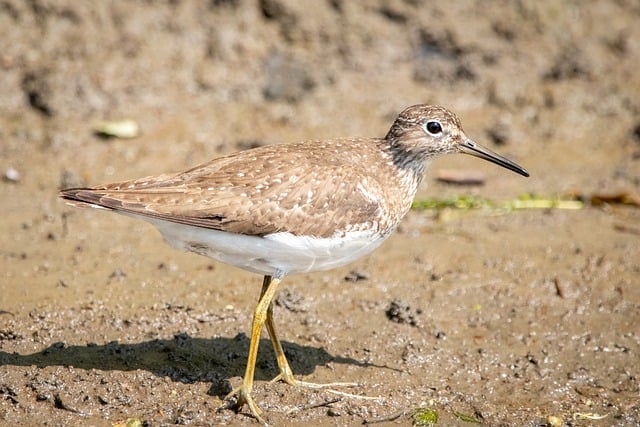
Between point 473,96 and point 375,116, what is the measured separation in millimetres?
1333

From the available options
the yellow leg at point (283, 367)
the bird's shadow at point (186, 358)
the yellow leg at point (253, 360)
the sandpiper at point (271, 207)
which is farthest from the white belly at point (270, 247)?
the bird's shadow at point (186, 358)

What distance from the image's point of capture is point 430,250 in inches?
343

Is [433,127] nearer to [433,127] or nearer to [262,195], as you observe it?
[433,127]

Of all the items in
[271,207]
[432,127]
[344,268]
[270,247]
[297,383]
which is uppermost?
[432,127]

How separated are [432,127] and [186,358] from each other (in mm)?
2630

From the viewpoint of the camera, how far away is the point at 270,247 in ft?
20.5

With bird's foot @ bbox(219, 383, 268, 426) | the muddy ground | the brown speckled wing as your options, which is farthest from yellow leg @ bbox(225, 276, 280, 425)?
the brown speckled wing

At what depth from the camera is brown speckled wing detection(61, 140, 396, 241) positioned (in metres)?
6.22

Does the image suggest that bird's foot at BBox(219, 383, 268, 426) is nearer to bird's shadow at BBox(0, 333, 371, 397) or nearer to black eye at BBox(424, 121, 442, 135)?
bird's shadow at BBox(0, 333, 371, 397)

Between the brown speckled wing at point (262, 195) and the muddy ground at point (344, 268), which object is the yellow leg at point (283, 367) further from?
the brown speckled wing at point (262, 195)

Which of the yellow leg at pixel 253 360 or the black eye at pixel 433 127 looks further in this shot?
the black eye at pixel 433 127

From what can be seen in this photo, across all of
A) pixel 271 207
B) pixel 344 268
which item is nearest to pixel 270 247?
pixel 271 207

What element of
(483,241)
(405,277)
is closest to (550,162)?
(483,241)

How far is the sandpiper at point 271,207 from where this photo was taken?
20.5 ft
